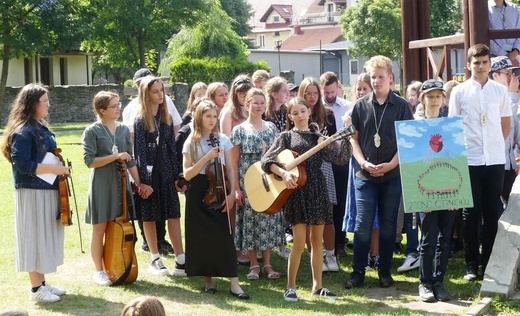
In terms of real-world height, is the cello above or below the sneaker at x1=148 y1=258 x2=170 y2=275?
above

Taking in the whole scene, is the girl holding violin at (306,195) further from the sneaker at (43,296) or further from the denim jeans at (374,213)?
the sneaker at (43,296)

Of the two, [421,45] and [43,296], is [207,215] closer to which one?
[43,296]

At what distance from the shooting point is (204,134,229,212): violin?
806cm

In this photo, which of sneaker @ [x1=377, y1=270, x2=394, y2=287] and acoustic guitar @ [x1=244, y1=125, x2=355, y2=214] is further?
sneaker @ [x1=377, y1=270, x2=394, y2=287]

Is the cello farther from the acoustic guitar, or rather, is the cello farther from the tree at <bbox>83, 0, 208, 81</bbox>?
the tree at <bbox>83, 0, 208, 81</bbox>

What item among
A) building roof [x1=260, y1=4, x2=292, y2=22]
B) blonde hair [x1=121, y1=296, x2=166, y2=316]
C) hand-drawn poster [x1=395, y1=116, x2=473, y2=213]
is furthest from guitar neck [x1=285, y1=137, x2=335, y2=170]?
building roof [x1=260, y1=4, x2=292, y2=22]

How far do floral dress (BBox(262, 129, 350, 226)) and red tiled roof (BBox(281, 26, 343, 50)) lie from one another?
99110 millimetres

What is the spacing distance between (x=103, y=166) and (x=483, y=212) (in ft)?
11.7

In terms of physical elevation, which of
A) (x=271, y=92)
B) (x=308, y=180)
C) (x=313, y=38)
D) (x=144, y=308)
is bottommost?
(x=144, y=308)

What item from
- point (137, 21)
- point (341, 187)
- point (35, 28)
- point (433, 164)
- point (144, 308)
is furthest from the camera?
point (137, 21)

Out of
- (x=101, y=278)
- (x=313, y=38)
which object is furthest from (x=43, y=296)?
(x=313, y=38)

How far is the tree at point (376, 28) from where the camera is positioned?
55375mm

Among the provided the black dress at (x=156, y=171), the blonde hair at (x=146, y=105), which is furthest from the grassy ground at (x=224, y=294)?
the blonde hair at (x=146, y=105)

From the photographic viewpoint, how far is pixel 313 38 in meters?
111
